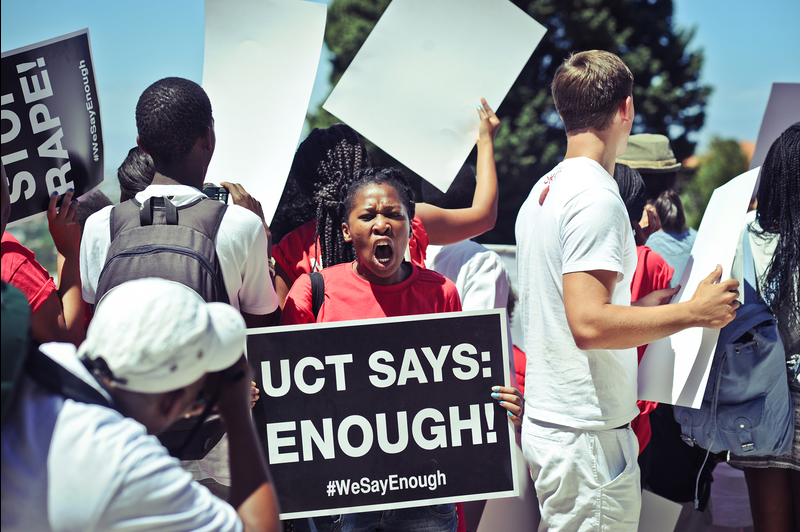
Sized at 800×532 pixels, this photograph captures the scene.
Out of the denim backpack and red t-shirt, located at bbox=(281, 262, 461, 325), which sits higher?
red t-shirt, located at bbox=(281, 262, 461, 325)

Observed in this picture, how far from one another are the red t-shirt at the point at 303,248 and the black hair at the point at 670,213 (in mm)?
1714

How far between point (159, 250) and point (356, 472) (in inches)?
38.6

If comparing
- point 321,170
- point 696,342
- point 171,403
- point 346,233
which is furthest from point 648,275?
point 171,403

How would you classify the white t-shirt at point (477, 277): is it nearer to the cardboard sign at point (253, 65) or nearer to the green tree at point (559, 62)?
the cardboard sign at point (253, 65)

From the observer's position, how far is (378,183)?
8.07ft

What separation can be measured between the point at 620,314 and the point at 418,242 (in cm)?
103

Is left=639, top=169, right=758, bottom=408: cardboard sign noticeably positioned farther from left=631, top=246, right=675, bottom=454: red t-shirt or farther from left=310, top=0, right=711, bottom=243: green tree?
left=310, top=0, right=711, bottom=243: green tree

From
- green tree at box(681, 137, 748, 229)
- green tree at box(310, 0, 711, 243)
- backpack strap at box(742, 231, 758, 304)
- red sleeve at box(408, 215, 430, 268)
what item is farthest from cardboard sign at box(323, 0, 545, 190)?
green tree at box(681, 137, 748, 229)

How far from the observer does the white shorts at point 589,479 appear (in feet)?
6.83

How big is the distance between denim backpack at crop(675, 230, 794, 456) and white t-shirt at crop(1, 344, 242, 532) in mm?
2112

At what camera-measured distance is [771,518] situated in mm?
2525

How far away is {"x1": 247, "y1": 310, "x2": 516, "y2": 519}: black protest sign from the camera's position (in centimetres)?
222

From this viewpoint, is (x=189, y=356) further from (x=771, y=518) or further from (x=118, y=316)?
(x=771, y=518)

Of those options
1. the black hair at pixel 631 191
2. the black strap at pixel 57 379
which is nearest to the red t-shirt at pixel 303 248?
the black hair at pixel 631 191
